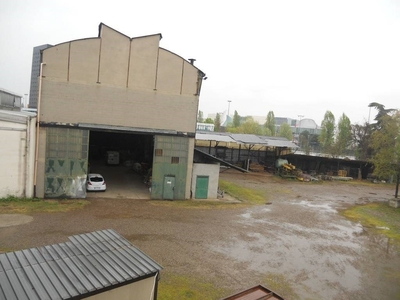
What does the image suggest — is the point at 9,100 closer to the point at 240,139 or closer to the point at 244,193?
the point at 244,193

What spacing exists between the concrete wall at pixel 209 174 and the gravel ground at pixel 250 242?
210cm

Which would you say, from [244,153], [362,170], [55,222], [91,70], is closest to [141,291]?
[55,222]

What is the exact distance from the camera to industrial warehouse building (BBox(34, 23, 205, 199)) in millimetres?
20453

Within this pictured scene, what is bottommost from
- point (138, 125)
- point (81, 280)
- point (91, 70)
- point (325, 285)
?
point (325, 285)

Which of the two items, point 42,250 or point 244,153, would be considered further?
point 244,153

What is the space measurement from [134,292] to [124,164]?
103 feet

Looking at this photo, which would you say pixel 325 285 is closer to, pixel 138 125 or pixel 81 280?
pixel 81 280

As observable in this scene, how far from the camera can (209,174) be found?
80.2ft

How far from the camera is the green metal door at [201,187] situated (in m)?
24.2

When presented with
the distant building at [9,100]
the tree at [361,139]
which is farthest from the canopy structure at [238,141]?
the distant building at [9,100]

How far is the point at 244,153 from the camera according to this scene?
4569 centimetres

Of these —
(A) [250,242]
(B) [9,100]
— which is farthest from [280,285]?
(B) [9,100]

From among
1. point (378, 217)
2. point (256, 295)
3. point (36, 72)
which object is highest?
point (36, 72)

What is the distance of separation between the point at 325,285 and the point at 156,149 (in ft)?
48.9
